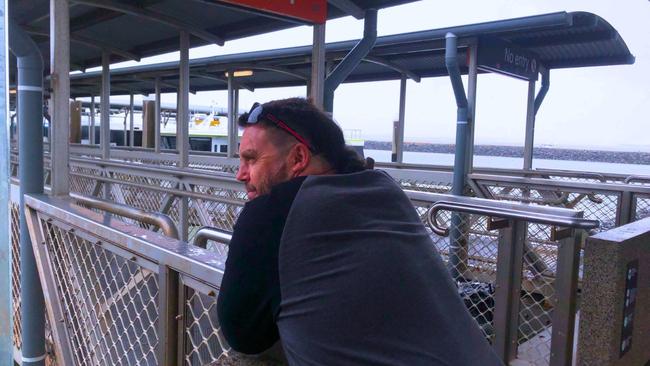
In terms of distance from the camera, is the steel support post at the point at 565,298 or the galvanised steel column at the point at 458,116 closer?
the steel support post at the point at 565,298

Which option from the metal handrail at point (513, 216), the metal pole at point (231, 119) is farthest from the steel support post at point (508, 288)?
the metal pole at point (231, 119)

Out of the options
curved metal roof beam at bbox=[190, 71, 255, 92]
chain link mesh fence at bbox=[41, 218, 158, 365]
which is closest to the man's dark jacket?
chain link mesh fence at bbox=[41, 218, 158, 365]

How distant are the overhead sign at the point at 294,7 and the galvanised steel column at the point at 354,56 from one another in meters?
0.59

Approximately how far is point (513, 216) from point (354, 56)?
2761 millimetres

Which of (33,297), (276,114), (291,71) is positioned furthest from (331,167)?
(291,71)

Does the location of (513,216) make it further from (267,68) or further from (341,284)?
(267,68)

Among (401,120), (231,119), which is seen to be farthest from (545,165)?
(231,119)

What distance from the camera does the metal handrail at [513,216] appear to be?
6.24 feet

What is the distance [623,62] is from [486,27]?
2.41 metres

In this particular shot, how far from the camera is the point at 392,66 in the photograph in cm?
731

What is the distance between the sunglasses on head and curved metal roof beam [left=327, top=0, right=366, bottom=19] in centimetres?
319

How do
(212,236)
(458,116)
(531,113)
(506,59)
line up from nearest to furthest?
(212,236), (458,116), (506,59), (531,113)

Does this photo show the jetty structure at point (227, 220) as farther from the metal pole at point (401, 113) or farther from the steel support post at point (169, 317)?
the metal pole at point (401, 113)

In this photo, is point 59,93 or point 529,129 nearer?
point 59,93
